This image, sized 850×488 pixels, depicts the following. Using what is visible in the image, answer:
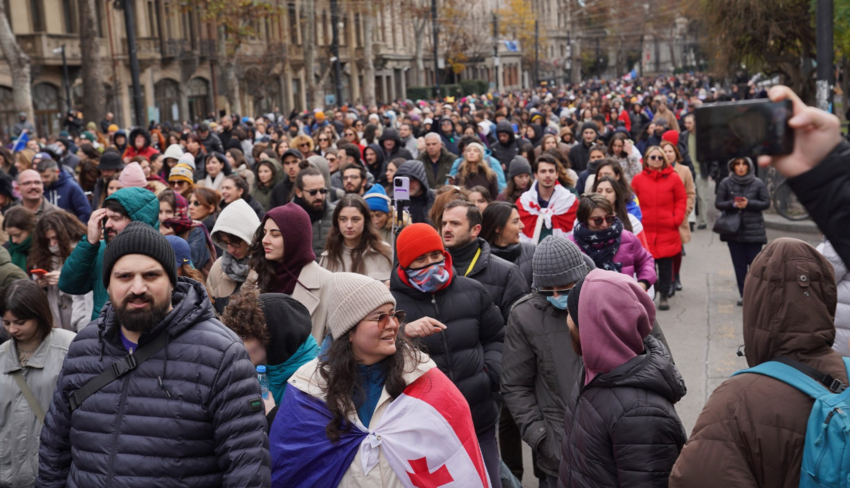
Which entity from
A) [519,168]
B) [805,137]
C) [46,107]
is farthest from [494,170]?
[46,107]

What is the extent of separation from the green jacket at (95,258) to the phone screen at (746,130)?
4.29 m

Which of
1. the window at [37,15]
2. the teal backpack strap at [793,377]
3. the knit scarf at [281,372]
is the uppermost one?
the window at [37,15]

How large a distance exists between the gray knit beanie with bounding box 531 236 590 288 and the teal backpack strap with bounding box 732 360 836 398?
1724 millimetres

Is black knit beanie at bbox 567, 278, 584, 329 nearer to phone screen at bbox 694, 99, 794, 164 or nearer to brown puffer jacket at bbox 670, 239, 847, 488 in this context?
brown puffer jacket at bbox 670, 239, 847, 488

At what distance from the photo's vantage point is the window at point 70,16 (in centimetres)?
3925

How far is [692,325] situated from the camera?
932cm

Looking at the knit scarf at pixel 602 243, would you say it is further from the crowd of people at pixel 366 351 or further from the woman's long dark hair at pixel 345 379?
the woman's long dark hair at pixel 345 379

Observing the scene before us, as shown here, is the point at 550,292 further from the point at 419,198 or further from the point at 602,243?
the point at 419,198

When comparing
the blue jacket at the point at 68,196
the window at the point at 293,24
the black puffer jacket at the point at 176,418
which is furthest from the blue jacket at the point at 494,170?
the window at the point at 293,24

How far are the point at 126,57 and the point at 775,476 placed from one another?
43.1 metres

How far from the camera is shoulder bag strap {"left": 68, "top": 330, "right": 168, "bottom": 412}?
3.10 metres

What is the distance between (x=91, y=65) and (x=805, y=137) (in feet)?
94.8

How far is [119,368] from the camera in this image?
122 inches

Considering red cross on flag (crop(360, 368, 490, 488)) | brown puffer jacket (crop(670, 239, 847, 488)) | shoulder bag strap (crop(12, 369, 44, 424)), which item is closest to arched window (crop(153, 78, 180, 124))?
shoulder bag strap (crop(12, 369, 44, 424))
